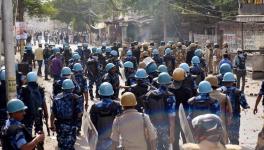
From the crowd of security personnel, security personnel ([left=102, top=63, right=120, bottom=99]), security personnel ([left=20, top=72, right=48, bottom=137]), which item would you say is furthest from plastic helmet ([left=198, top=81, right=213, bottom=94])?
security personnel ([left=102, top=63, right=120, bottom=99])

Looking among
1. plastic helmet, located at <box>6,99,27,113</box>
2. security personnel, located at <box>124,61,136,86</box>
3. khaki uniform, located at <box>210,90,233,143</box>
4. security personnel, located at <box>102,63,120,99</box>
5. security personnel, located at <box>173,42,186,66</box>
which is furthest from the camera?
security personnel, located at <box>173,42,186,66</box>

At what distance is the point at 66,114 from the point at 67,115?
2 cm

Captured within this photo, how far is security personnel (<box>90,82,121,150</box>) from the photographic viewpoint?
750cm

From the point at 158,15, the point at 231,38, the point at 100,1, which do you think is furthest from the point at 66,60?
the point at 100,1

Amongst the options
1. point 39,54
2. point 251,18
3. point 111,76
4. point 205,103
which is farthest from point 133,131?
point 251,18

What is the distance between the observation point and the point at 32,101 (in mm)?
9344

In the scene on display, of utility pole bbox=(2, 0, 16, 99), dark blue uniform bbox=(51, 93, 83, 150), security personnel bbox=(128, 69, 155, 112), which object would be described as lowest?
dark blue uniform bbox=(51, 93, 83, 150)

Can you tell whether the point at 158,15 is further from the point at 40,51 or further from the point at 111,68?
the point at 111,68

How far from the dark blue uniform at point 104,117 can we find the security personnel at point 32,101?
2.15m

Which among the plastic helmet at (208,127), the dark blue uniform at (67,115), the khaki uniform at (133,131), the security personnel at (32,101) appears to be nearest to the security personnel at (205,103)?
the khaki uniform at (133,131)

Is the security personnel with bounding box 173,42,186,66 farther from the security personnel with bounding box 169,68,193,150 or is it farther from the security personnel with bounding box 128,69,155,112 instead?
the security personnel with bounding box 169,68,193,150

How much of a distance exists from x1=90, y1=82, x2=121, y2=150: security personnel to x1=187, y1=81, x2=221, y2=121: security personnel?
1.31m

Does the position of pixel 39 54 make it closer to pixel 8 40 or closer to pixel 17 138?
pixel 8 40

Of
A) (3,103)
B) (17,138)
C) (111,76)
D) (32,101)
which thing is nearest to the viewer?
(17,138)
